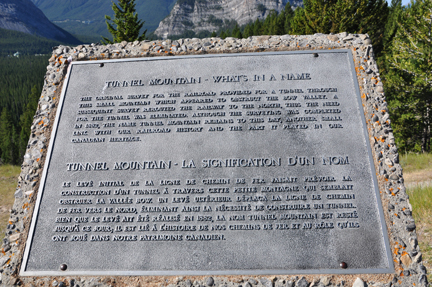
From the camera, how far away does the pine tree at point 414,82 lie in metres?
12.2

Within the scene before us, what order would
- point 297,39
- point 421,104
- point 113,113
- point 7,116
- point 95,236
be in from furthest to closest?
point 7,116 → point 421,104 → point 297,39 → point 113,113 → point 95,236

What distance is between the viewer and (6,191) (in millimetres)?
8367

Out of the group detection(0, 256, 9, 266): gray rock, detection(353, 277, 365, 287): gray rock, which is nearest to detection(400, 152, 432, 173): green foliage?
detection(353, 277, 365, 287): gray rock

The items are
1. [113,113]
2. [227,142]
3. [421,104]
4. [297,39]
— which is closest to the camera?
[227,142]

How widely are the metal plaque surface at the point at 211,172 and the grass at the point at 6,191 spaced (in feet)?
11.1

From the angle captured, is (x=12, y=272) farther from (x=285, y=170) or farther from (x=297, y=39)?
(x=297, y=39)

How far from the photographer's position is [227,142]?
126 inches

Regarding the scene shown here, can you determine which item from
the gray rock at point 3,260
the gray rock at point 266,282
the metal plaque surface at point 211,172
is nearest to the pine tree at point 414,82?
the metal plaque surface at point 211,172

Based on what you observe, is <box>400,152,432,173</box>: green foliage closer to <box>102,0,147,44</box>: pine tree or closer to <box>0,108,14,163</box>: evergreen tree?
<box>102,0,147,44</box>: pine tree

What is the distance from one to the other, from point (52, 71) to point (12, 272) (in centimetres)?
263

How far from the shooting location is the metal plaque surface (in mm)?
2742

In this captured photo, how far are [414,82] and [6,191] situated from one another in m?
17.8

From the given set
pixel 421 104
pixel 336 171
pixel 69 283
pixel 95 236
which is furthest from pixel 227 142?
pixel 421 104

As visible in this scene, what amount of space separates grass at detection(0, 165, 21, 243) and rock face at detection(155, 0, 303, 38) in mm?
147788
